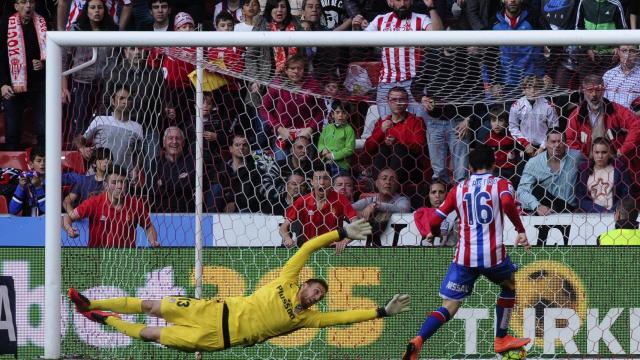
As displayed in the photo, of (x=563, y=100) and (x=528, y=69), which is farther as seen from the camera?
(x=563, y=100)

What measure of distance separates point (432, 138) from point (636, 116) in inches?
58.6

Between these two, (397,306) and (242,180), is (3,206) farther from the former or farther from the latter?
(397,306)

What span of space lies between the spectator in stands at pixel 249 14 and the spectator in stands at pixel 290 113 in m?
1.74

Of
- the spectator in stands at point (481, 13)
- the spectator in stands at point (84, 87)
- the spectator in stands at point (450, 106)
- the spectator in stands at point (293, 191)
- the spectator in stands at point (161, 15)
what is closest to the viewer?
the spectator in stands at point (450, 106)

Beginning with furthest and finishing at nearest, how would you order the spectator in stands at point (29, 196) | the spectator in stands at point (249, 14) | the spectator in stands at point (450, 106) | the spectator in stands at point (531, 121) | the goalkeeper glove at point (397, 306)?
the spectator in stands at point (249, 14)
the spectator in stands at point (29, 196)
the spectator in stands at point (531, 121)
the spectator in stands at point (450, 106)
the goalkeeper glove at point (397, 306)

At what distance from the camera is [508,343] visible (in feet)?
27.1

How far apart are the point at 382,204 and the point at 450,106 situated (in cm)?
91

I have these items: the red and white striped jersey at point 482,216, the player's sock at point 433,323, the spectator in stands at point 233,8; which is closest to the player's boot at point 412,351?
the player's sock at point 433,323

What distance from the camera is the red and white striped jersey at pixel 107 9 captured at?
1141 centimetres

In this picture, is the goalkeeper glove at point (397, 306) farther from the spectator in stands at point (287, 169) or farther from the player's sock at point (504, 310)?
the spectator in stands at point (287, 169)

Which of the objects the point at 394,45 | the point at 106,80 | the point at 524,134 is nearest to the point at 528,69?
the point at 524,134

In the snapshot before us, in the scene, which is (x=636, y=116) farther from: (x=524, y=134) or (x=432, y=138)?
(x=432, y=138)

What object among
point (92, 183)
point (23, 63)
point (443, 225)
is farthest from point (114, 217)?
point (23, 63)

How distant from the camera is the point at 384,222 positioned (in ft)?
29.7
